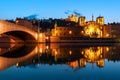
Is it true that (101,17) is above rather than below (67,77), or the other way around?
above

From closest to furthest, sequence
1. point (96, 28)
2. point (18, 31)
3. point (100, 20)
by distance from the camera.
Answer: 1. point (18, 31)
2. point (96, 28)
3. point (100, 20)

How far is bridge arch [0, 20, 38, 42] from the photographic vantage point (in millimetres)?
47406

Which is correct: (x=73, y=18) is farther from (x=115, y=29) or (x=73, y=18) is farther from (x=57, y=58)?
(x=57, y=58)

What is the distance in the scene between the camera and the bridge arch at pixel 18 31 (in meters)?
47.4

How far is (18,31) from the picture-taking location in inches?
2104

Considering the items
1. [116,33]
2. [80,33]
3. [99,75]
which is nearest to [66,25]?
[80,33]

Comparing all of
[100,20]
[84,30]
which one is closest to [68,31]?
[84,30]

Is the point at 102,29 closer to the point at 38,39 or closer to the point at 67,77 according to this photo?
the point at 38,39

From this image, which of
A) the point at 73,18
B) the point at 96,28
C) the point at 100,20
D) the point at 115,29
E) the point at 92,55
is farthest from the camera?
the point at 73,18

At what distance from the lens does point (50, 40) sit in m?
67.9

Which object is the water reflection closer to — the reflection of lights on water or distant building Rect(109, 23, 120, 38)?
the reflection of lights on water

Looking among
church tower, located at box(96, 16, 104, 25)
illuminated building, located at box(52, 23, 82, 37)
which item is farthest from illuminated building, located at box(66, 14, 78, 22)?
illuminated building, located at box(52, 23, 82, 37)

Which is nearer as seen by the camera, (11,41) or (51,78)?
(51,78)

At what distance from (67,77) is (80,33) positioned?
88762mm
